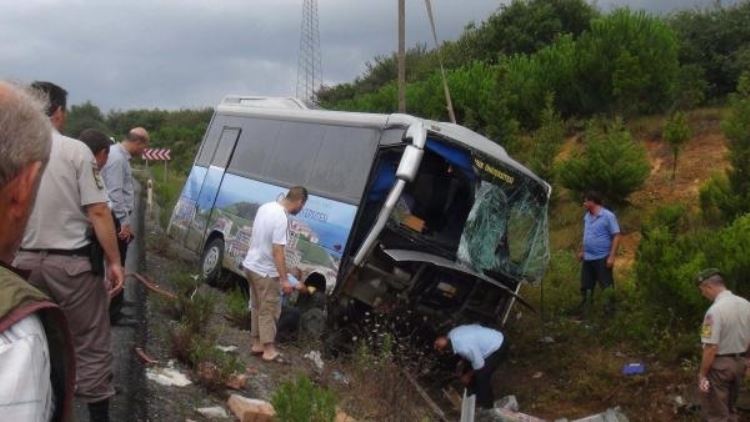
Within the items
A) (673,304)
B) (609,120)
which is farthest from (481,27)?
(673,304)

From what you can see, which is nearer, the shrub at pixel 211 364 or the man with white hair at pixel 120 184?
the shrub at pixel 211 364

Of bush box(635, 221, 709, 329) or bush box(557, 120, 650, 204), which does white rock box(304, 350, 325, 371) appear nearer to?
bush box(635, 221, 709, 329)

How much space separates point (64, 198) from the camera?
484cm

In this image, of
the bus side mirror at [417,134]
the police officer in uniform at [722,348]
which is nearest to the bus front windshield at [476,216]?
the bus side mirror at [417,134]

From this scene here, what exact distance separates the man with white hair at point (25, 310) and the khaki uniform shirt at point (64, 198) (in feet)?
10.2

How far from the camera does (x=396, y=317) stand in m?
9.43

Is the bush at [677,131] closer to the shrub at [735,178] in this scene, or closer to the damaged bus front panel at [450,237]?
the shrub at [735,178]

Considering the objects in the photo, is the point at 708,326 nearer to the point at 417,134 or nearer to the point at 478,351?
the point at 478,351

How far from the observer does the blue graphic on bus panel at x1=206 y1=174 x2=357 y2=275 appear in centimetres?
977

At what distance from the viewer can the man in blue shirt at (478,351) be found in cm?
930

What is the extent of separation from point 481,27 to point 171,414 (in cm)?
2901

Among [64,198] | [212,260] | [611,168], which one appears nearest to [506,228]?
[212,260]

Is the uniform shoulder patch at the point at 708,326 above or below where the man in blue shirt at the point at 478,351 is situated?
above

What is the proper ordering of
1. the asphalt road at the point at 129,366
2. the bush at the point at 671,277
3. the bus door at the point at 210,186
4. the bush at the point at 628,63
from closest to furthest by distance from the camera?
the asphalt road at the point at 129,366 < the bush at the point at 671,277 < the bus door at the point at 210,186 < the bush at the point at 628,63
